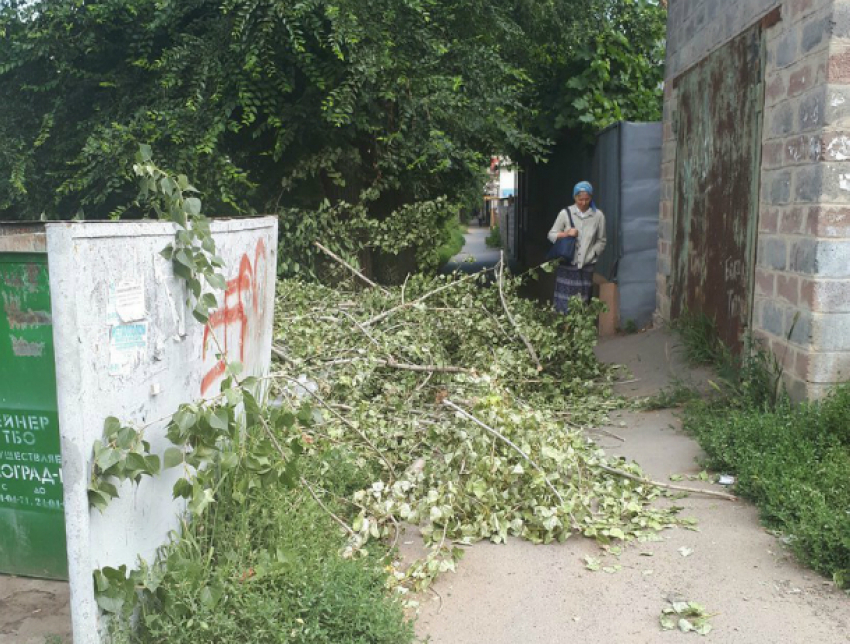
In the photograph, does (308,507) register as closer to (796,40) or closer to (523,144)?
(796,40)

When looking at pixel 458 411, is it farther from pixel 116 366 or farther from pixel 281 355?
pixel 116 366

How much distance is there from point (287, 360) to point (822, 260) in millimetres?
3205

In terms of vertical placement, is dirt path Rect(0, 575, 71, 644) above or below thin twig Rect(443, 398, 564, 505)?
below

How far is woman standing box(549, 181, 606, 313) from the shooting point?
8.41 metres

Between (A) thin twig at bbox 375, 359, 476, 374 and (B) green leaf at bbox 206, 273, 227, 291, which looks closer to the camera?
(B) green leaf at bbox 206, 273, 227, 291

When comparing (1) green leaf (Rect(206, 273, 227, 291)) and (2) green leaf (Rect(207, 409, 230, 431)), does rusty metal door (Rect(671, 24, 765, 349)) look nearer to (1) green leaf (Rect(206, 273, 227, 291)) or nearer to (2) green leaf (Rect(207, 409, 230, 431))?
(1) green leaf (Rect(206, 273, 227, 291))

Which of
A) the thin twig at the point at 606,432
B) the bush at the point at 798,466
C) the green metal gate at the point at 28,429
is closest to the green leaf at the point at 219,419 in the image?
the green metal gate at the point at 28,429

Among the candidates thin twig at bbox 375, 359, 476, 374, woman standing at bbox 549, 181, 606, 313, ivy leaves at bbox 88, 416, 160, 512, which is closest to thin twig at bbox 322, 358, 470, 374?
thin twig at bbox 375, 359, 476, 374

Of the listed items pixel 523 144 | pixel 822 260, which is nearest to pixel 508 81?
pixel 523 144

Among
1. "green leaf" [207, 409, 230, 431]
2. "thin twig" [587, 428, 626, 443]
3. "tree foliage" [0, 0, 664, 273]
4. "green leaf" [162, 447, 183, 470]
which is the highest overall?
"tree foliage" [0, 0, 664, 273]

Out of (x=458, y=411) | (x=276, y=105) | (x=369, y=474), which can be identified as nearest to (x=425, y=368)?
(x=458, y=411)

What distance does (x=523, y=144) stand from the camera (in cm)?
1052

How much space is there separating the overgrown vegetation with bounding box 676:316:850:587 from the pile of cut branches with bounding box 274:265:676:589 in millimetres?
510

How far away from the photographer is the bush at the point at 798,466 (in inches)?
139
